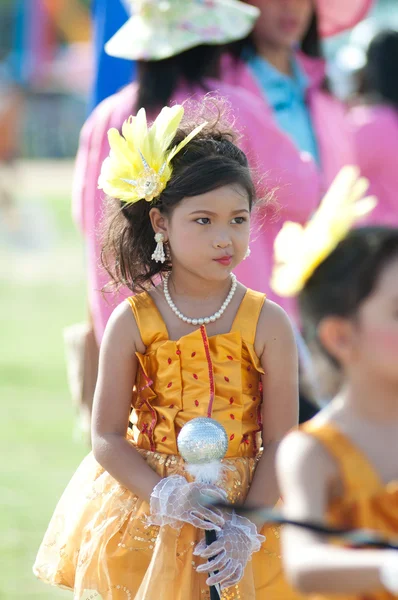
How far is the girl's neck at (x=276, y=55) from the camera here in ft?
13.7

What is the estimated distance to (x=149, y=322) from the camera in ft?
9.09

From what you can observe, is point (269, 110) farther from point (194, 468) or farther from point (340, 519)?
point (340, 519)

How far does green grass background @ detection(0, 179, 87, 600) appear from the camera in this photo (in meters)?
4.85

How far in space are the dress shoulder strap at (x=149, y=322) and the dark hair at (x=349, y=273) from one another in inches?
31.5

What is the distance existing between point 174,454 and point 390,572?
43.6 inches

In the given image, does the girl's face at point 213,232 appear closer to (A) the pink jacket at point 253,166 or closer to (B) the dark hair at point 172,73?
(A) the pink jacket at point 253,166

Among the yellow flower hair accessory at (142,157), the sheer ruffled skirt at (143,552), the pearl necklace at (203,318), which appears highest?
the yellow flower hair accessory at (142,157)

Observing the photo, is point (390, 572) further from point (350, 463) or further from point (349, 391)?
point (349, 391)

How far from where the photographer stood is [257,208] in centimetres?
306

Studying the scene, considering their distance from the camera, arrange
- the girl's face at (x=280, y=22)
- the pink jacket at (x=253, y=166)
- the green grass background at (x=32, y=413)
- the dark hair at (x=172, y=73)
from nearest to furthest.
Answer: the pink jacket at (x=253, y=166) < the dark hair at (x=172, y=73) < the girl's face at (x=280, y=22) < the green grass background at (x=32, y=413)

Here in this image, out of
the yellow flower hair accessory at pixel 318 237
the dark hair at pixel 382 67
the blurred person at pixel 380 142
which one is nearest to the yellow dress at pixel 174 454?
the yellow flower hair accessory at pixel 318 237

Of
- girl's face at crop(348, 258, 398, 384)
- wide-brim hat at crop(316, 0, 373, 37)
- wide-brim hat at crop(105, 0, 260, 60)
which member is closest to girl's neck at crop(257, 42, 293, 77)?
wide-brim hat at crop(105, 0, 260, 60)

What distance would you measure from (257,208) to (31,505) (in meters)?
2.80

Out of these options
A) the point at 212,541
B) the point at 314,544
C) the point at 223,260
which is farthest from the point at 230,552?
the point at 314,544
